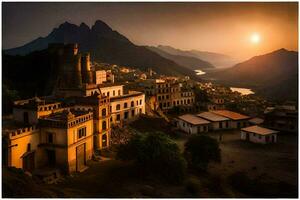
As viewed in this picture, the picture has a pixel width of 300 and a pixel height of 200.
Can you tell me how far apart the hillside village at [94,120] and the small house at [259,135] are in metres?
0.09

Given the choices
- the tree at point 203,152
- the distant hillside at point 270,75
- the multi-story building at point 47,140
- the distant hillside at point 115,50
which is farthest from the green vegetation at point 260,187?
the distant hillside at point 270,75

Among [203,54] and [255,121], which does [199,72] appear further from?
[255,121]

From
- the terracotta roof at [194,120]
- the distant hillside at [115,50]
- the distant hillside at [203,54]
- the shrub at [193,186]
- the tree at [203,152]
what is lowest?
the shrub at [193,186]

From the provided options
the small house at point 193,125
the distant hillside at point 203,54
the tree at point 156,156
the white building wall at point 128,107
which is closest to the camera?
the tree at point 156,156

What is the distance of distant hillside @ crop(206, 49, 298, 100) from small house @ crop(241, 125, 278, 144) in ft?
92.9

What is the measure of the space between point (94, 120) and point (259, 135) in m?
15.6

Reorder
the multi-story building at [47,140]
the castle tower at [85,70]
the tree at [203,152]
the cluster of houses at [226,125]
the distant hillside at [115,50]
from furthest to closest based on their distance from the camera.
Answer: the distant hillside at [115,50]
the castle tower at [85,70]
the cluster of houses at [226,125]
the tree at [203,152]
the multi-story building at [47,140]

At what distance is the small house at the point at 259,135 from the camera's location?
104ft

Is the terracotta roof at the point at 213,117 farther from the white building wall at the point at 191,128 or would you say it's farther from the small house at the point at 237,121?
the white building wall at the point at 191,128

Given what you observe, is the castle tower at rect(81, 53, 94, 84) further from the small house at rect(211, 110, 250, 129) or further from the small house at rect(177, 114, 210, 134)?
the small house at rect(211, 110, 250, 129)

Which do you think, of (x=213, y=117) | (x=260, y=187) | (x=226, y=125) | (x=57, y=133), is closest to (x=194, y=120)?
(x=213, y=117)

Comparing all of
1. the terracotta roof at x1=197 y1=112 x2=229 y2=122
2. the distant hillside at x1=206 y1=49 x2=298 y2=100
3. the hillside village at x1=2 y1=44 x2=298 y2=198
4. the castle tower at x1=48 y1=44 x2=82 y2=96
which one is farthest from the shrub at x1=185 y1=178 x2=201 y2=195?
the distant hillside at x1=206 y1=49 x2=298 y2=100

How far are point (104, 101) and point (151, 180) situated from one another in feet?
25.8

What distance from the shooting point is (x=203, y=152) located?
81.0 ft
